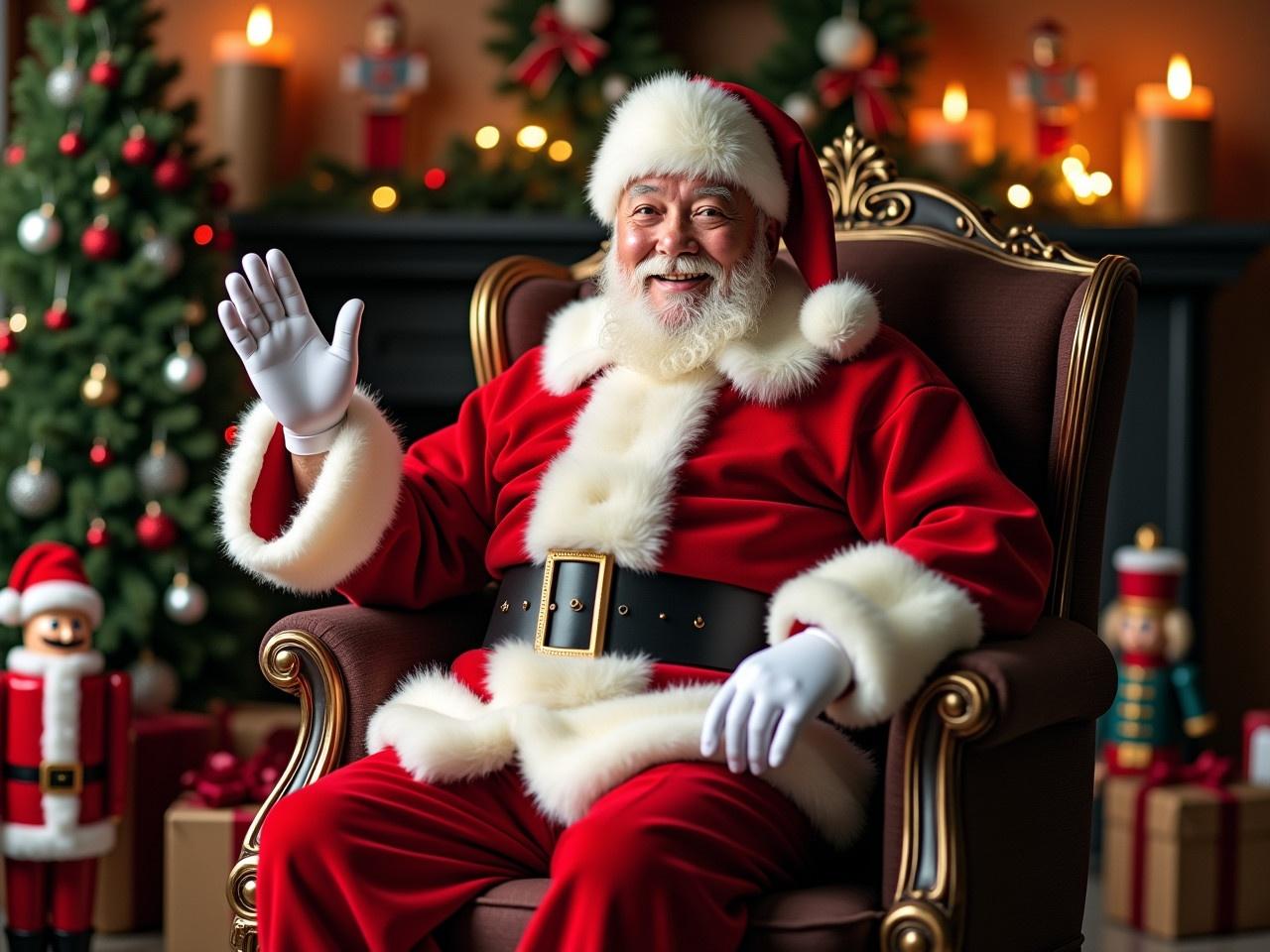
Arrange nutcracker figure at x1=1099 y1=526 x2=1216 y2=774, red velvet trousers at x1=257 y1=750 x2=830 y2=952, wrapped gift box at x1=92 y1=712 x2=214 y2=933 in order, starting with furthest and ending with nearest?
nutcracker figure at x1=1099 y1=526 x2=1216 y2=774
wrapped gift box at x1=92 y1=712 x2=214 y2=933
red velvet trousers at x1=257 y1=750 x2=830 y2=952

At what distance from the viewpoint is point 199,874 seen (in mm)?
2938

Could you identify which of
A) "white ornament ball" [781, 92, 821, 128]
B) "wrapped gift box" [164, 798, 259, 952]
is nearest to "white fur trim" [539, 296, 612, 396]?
"wrapped gift box" [164, 798, 259, 952]

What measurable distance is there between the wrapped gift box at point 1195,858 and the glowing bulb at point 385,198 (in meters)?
2.19

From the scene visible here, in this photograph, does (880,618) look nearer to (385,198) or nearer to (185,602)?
(185,602)

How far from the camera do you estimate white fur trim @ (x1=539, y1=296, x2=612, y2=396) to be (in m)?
2.37

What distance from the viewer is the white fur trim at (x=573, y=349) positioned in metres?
2.37

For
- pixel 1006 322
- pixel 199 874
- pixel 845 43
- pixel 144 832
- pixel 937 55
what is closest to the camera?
pixel 1006 322

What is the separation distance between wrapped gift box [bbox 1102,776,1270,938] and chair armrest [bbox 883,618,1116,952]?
132 centimetres

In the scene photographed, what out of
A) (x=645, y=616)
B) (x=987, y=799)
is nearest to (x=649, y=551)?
(x=645, y=616)

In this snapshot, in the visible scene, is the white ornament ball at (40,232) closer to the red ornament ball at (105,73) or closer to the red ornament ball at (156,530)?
→ the red ornament ball at (105,73)

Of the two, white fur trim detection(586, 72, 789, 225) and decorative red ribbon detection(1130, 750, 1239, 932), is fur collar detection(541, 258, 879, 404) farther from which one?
decorative red ribbon detection(1130, 750, 1239, 932)

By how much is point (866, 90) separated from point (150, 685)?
219 cm

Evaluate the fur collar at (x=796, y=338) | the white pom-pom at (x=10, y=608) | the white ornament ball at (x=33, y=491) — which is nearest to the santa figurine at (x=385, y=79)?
the white ornament ball at (x=33, y=491)

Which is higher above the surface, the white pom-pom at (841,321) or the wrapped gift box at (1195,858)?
the white pom-pom at (841,321)
